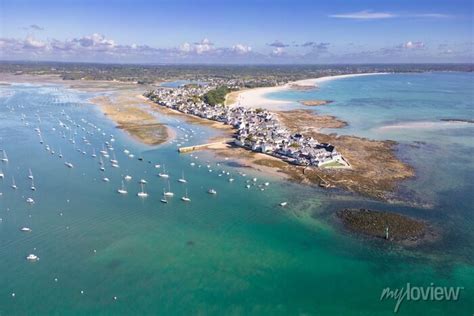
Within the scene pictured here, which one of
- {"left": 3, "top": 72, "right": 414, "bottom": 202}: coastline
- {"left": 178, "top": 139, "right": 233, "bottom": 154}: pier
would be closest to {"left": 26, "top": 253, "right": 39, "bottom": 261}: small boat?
{"left": 3, "top": 72, "right": 414, "bottom": 202}: coastline

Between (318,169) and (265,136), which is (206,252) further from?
(265,136)

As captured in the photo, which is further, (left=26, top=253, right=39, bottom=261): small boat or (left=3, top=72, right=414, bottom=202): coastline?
(left=3, top=72, right=414, bottom=202): coastline

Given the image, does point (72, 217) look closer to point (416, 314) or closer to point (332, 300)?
point (332, 300)

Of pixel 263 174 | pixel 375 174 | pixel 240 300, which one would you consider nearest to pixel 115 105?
pixel 263 174

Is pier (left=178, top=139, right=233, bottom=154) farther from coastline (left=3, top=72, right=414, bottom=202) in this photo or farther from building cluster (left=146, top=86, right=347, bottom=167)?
building cluster (left=146, top=86, right=347, bottom=167)

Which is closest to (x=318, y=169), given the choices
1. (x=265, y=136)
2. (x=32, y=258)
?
(x=265, y=136)

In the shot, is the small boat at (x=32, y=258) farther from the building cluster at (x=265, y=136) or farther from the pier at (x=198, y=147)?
the building cluster at (x=265, y=136)
